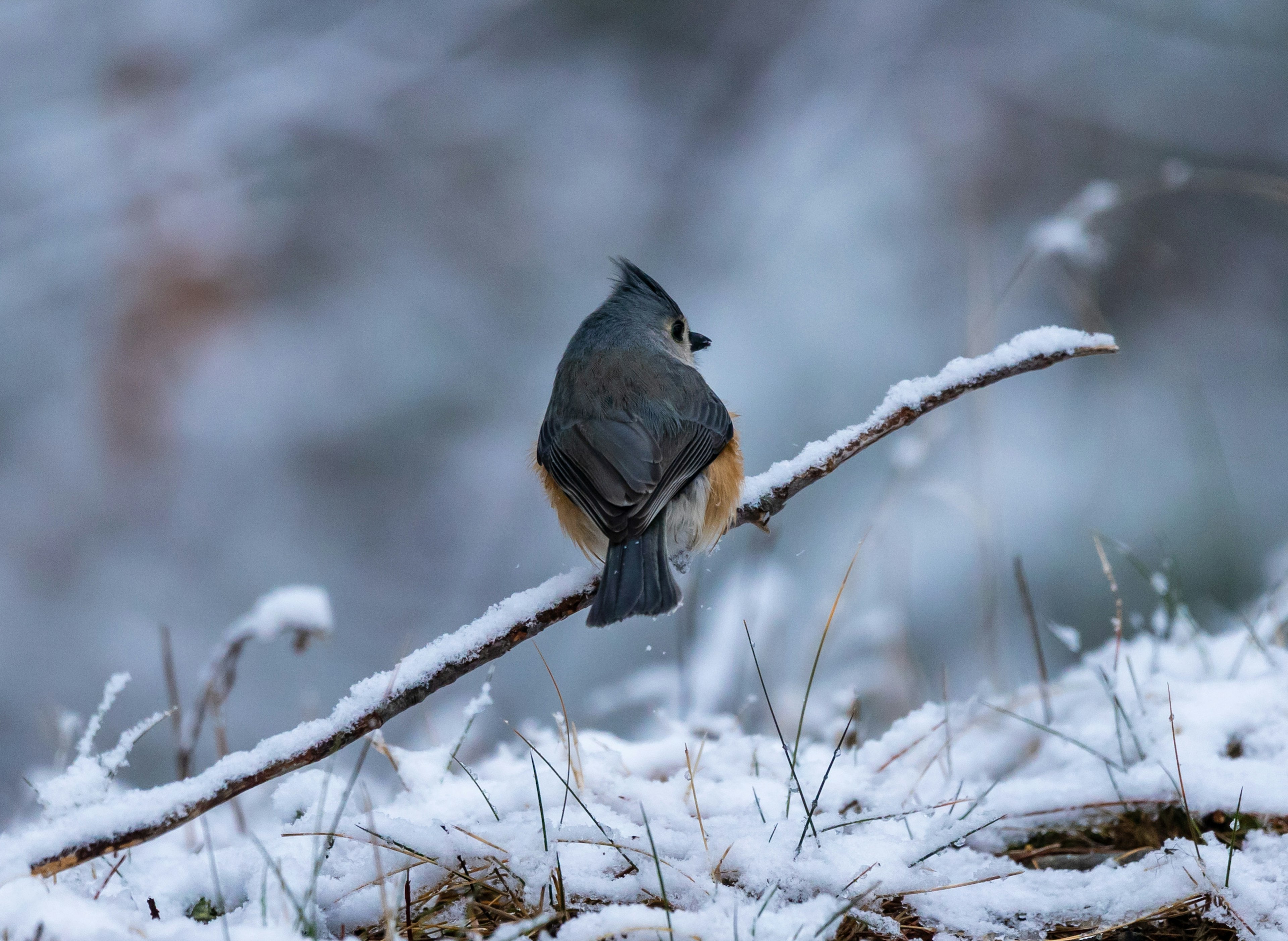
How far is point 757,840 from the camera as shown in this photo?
1.65m

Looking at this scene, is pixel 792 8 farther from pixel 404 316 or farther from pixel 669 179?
pixel 404 316

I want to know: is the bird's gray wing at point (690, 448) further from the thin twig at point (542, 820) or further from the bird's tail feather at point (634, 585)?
the thin twig at point (542, 820)

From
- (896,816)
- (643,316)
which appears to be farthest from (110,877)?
(643,316)

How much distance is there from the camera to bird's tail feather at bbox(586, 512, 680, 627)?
7.15 ft

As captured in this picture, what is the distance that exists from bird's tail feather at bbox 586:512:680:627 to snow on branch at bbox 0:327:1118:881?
1.6 inches

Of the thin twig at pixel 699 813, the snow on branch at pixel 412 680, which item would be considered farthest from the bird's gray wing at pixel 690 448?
the thin twig at pixel 699 813

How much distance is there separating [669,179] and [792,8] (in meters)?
1.86

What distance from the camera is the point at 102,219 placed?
320 inches

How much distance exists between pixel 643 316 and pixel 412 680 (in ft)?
6.82

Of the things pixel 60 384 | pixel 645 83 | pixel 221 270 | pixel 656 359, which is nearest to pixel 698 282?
pixel 645 83

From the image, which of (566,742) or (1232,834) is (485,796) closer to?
(566,742)

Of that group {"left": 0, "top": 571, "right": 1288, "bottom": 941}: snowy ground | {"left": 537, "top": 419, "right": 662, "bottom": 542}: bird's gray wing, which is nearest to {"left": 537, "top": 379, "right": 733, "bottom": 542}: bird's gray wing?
{"left": 537, "top": 419, "right": 662, "bottom": 542}: bird's gray wing

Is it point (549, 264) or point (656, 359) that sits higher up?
point (549, 264)

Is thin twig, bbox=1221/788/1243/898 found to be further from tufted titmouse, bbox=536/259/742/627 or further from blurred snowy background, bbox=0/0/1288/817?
blurred snowy background, bbox=0/0/1288/817
